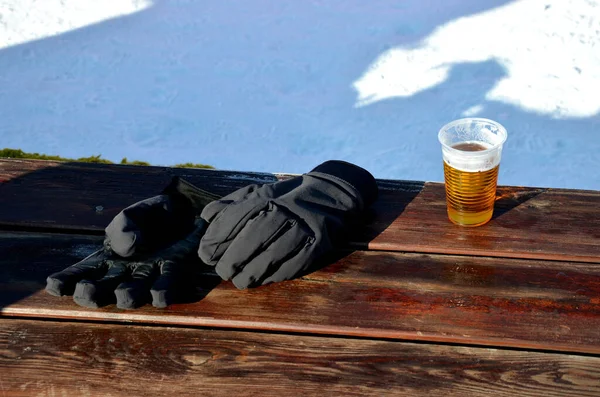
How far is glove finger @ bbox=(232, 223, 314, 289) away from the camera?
1.52 m

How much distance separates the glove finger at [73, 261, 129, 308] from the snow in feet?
6.33

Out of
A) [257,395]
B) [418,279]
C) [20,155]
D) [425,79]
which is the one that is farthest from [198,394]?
[425,79]

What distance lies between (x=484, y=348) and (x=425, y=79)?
8.86 ft

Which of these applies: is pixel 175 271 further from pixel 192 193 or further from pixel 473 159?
pixel 473 159

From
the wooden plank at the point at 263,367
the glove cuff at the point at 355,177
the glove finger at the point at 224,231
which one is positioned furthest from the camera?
the glove cuff at the point at 355,177

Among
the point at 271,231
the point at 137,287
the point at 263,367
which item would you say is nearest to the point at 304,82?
the point at 271,231

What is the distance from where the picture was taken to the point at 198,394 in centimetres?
131

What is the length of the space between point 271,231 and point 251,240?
0.05 metres

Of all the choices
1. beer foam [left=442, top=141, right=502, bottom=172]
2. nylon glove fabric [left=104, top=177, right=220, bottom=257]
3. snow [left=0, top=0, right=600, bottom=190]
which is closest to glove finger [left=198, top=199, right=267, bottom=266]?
nylon glove fabric [left=104, top=177, right=220, bottom=257]

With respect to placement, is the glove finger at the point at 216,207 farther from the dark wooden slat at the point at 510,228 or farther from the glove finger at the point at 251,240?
the dark wooden slat at the point at 510,228

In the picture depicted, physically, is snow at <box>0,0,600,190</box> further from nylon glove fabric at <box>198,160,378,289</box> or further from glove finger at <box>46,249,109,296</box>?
glove finger at <box>46,249,109,296</box>

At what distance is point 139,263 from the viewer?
61.4 inches

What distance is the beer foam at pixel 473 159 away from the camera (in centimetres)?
155

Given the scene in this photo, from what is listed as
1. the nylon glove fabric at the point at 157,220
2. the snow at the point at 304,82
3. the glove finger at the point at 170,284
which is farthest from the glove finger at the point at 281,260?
the snow at the point at 304,82
